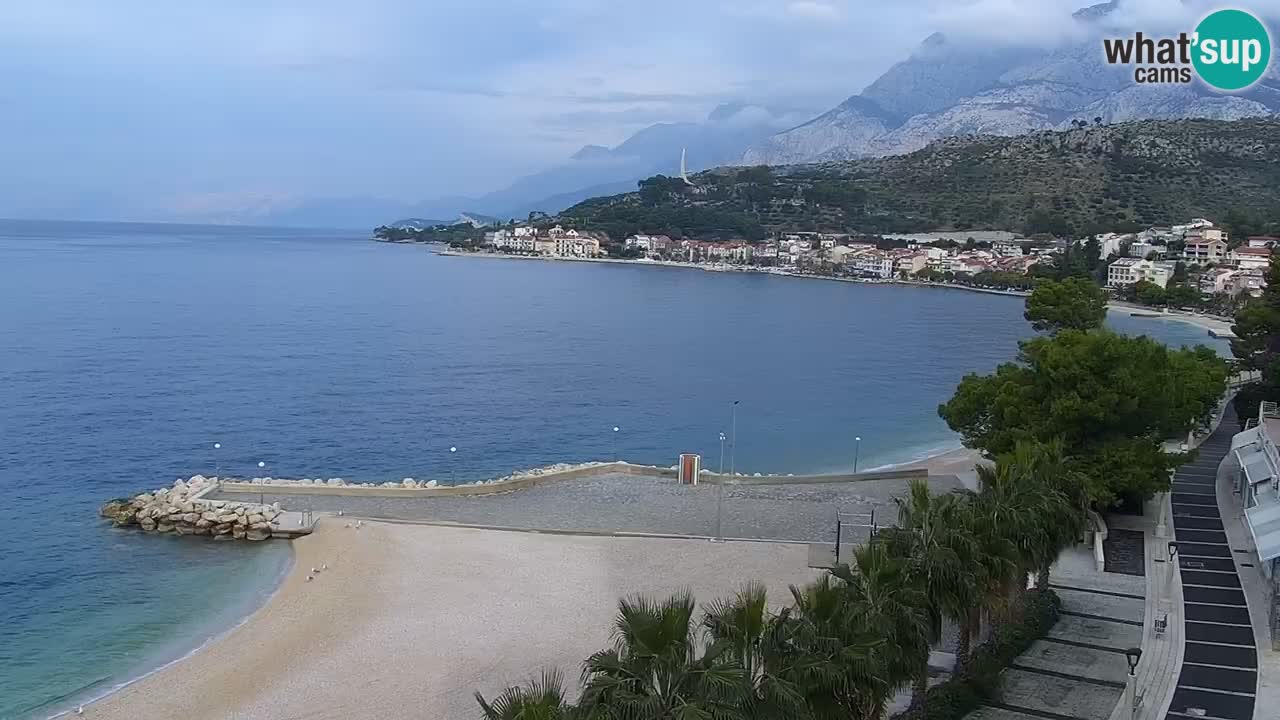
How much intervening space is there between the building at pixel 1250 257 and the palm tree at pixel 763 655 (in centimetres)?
10232

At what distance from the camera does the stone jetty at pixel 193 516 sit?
2470 cm

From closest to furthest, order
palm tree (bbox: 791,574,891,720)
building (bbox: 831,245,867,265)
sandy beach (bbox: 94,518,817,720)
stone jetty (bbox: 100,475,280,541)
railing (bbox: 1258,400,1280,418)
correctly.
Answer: palm tree (bbox: 791,574,891,720) < sandy beach (bbox: 94,518,817,720) < stone jetty (bbox: 100,475,280,541) < railing (bbox: 1258,400,1280,418) < building (bbox: 831,245,867,265)

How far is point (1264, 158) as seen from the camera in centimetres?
14500

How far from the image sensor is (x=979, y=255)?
135000 mm

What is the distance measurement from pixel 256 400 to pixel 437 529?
25364 millimetres

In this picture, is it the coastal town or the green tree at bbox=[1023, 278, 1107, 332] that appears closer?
the green tree at bbox=[1023, 278, 1107, 332]

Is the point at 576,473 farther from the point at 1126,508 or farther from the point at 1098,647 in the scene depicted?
the point at 1098,647

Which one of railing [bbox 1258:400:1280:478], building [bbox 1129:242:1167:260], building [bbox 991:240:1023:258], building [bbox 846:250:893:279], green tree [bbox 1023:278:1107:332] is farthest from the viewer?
building [bbox 846:250:893:279]

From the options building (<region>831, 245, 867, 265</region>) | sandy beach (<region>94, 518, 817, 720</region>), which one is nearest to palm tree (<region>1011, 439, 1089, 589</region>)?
sandy beach (<region>94, 518, 817, 720</region>)

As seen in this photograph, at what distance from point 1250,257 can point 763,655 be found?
107334mm

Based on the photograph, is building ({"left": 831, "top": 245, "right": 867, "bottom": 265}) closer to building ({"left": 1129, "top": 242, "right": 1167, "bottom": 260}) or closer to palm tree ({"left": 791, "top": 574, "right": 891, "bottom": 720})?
building ({"left": 1129, "top": 242, "right": 1167, "bottom": 260})

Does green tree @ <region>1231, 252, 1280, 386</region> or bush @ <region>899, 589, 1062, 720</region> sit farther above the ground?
green tree @ <region>1231, 252, 1280, 386</region>

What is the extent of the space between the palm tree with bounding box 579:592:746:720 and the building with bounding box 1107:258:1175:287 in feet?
353

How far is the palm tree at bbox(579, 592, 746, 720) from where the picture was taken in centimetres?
825
